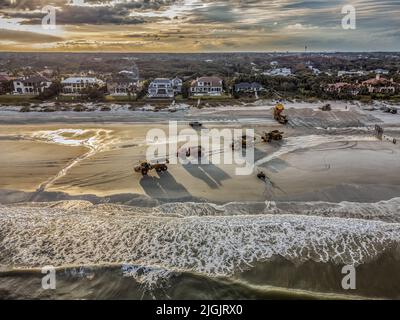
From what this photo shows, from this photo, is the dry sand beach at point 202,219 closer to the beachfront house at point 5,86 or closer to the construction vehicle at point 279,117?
the construction vehicle at point 279,117

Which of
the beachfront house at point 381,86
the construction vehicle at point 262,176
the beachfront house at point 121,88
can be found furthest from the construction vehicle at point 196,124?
the beachfront house at point 381,86

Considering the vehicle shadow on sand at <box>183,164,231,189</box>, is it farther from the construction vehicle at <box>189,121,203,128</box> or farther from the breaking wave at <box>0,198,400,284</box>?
the construction vehicle at <box>189,121,203,128</box>

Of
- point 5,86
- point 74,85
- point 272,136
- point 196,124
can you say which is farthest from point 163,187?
point 5,86

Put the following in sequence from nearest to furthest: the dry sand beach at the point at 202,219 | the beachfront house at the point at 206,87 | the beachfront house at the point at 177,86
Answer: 1. the dry sand beach at the point at 202,219
2. the beachfront house at the point at 206,87
3. the beachfront house at the point at 177,86

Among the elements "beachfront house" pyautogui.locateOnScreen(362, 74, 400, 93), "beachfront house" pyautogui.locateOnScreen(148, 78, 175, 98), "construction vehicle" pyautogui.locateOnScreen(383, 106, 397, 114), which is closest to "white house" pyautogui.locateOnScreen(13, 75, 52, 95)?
"beachfront house" pyautogui.locateOnScreen(148, 78, 175, 98)

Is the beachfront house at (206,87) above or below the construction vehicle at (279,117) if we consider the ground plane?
above
